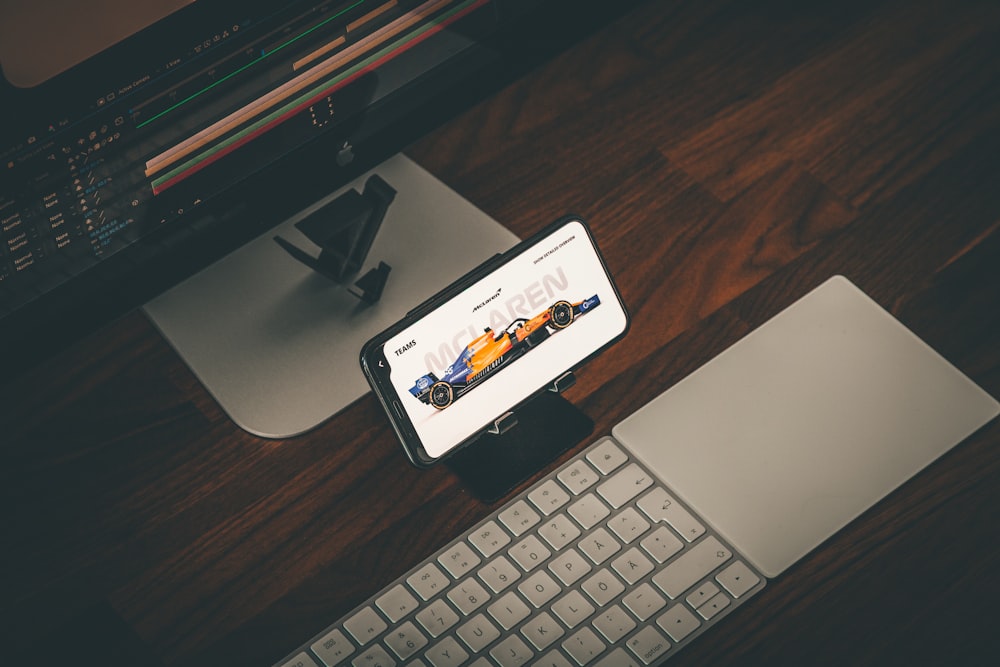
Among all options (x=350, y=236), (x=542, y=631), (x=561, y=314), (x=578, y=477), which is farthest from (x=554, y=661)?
(x=350, y=236)

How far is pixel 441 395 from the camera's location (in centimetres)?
74

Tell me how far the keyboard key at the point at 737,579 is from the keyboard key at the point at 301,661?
0.92 feet

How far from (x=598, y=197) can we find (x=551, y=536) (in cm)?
32

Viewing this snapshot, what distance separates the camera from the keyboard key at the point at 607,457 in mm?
759

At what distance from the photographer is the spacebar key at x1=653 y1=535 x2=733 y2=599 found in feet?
2.36

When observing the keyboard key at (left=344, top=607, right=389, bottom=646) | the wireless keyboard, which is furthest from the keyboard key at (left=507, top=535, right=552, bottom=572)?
the keyboard key at (left=344, top=607, right=389, bottom=646)

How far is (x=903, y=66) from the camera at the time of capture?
3.17 feet

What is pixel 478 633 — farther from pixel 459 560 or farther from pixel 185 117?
pixel 185 117

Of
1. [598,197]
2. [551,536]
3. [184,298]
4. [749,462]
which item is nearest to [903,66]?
[598,197]

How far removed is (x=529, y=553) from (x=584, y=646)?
0.07 metres

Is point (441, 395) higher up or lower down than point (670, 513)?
higher up

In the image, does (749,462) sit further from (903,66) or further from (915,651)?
(903,66)

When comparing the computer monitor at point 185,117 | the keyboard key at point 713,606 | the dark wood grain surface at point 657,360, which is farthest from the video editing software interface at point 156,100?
the keyboard key at point 713,606

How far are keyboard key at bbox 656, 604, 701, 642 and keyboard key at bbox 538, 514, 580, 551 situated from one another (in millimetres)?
81
